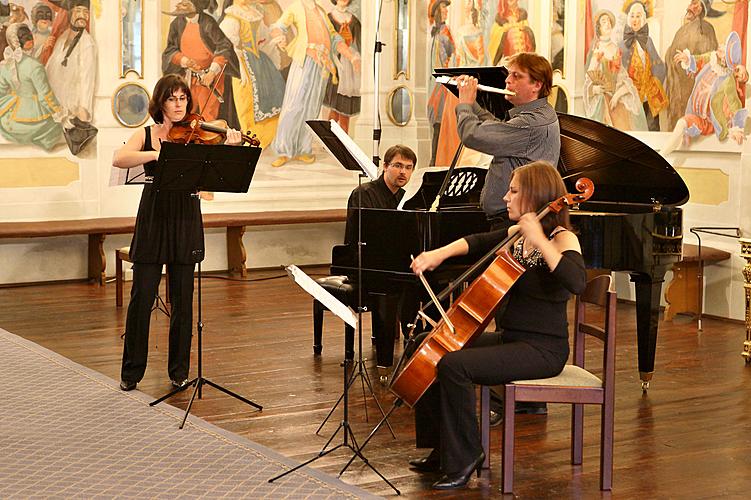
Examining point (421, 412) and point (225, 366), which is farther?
point (225, 366)

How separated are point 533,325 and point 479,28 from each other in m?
7.18

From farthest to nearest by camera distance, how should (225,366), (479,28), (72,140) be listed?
(479,28) → (72,140) → (225,366)

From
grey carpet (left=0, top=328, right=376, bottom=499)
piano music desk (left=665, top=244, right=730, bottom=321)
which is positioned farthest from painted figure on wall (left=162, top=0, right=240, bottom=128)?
grey carpet (left=0, top=328, right=376, bottom=499)

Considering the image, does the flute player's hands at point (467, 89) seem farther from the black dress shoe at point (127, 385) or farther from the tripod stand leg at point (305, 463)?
the black dress shoe at point (127, 385)

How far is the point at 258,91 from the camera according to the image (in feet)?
36.9

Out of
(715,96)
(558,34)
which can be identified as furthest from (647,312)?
(558,34)

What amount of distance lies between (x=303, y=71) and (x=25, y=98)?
2811mm

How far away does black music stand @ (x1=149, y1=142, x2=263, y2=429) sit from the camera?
17.5 ft

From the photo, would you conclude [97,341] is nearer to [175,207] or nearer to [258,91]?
[175,207]

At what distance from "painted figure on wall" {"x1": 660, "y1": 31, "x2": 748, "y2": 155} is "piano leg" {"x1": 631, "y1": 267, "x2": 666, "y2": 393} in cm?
287

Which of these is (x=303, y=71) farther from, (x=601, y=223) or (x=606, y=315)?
(x=606, y=315)

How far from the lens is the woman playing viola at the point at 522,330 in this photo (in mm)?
4281

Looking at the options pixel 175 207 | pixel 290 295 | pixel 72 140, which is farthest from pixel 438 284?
pixel 72 140

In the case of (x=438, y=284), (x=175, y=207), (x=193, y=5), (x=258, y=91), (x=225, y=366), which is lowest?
(x=225, y=366)
